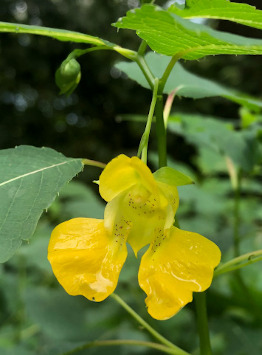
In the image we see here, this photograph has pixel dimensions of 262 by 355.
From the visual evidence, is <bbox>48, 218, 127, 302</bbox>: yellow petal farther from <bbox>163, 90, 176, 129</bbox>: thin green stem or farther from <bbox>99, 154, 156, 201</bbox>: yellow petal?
<bbox>163, 90, 176, 129</bbox>: thin green stem

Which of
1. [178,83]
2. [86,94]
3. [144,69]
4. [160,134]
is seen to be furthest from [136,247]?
[86,94]

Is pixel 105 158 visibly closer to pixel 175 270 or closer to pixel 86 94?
pixel 86 94

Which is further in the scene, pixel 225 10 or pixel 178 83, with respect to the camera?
pixel 178 83

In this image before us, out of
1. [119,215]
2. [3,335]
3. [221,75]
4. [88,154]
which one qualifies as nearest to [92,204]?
[3,335]

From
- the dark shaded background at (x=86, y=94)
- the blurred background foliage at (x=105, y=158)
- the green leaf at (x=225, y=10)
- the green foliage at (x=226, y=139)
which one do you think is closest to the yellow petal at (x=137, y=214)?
the green leaf at (x=225, y=10)

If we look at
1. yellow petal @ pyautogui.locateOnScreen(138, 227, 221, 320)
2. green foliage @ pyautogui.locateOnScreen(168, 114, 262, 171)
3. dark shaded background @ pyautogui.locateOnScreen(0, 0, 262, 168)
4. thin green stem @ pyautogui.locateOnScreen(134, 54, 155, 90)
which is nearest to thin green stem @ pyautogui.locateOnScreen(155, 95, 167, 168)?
thin green stem @ pyautogui.locateOnScreen(134, 54, 155, 90)

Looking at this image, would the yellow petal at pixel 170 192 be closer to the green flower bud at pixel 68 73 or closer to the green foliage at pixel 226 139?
the green flower bud at pixel 68 73
